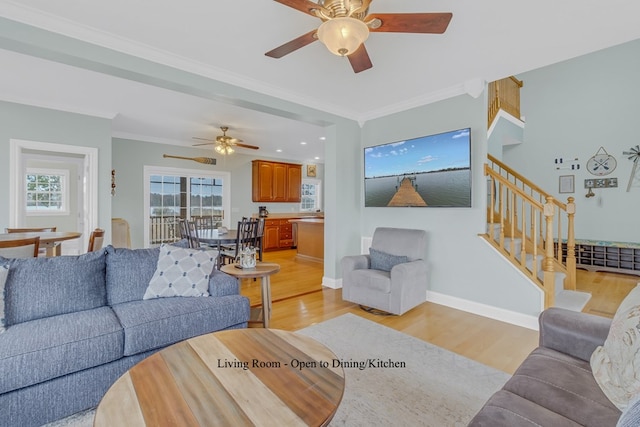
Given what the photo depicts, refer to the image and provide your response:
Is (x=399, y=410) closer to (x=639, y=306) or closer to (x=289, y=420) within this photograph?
(x=289, y=420)

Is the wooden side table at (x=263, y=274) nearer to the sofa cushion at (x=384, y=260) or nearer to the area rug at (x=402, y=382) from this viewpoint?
the area rug at (x=402, y=382)

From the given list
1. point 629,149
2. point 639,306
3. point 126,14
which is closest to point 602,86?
point 629,149

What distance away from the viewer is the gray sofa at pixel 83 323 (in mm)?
1510

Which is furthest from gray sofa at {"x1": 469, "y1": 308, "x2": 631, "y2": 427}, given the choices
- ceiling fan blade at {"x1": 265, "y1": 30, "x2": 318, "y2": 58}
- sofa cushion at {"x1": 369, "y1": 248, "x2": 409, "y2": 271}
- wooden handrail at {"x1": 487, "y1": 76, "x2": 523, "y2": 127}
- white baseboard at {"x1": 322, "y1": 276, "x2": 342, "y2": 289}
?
wooden handrail at {"x1": 487, "y1": 76, "x2": 523, "y2": 127}

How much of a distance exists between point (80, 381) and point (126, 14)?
2421 mm

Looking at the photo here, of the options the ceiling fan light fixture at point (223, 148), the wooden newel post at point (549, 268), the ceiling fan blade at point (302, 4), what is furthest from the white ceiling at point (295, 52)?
the wooden newel post at point (549, 268)

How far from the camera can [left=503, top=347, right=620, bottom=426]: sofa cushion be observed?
104 centimetres

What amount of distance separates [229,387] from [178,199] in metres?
6.38

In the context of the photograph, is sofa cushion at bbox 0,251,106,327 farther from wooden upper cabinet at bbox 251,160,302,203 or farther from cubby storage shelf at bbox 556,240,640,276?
cubby storage shelf at bbox 556,240,640,276

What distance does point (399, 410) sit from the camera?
1713mm

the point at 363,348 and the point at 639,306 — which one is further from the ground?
the point at 639,306

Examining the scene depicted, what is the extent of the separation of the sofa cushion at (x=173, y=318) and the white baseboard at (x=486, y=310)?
2407 millimetres

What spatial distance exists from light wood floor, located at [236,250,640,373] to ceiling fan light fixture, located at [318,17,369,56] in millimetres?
2389

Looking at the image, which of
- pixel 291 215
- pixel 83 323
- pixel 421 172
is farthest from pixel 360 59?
pixel 291 215
